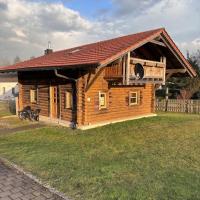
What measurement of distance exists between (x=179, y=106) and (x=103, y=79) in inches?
482

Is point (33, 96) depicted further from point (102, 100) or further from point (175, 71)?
point (175, 71)

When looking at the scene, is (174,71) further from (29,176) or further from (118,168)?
(29,176)

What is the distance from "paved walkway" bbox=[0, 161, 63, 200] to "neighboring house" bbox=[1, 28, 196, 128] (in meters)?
5.67

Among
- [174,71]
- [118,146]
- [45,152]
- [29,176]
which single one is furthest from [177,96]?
[29,176]

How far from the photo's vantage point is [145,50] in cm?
1609

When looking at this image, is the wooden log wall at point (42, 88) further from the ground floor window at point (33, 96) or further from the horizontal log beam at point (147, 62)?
the horizontal log beam at point (147, 62)

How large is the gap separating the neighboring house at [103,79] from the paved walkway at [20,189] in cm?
567

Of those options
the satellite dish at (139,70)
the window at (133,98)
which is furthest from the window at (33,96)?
the satellite dish at (139,70)

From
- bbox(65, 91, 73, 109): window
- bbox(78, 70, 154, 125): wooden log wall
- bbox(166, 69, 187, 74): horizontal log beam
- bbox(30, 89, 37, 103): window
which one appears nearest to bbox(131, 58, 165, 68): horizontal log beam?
bbox(166, 69, 187, 74): horizontal log beam

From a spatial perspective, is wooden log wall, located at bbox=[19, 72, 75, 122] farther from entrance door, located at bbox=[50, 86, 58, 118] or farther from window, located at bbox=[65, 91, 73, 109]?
entrance door, located at bbox=[50, 86, 58, 118]

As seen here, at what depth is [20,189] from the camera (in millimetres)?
5547

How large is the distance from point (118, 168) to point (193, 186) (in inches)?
78.9

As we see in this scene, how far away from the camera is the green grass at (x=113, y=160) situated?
5508 mm

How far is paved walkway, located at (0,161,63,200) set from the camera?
515 cm
